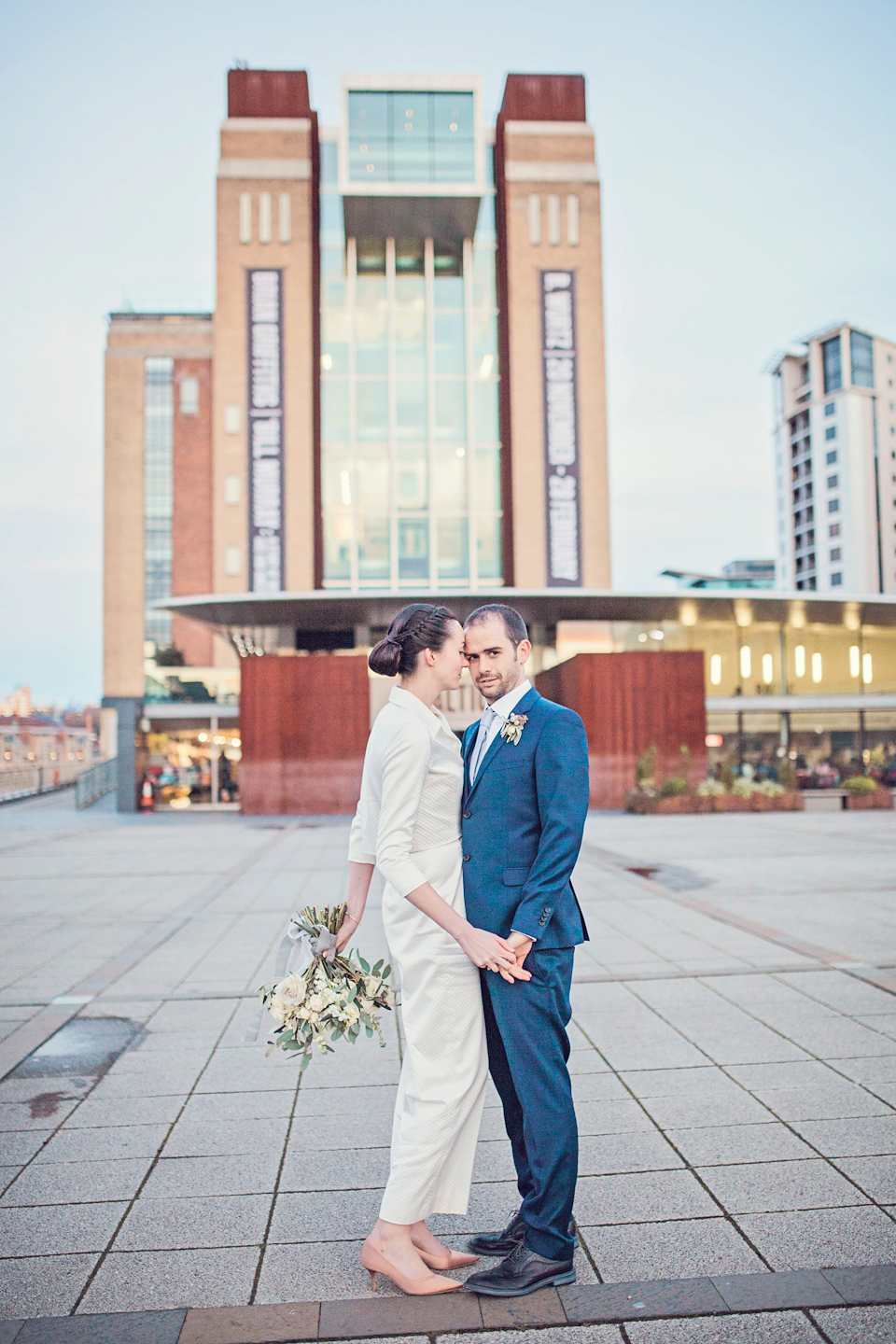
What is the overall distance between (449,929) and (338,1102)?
2.14 m

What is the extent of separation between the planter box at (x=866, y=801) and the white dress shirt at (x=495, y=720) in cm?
2185

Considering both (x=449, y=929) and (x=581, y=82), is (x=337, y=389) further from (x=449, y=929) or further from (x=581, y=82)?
(x=449, y=929)

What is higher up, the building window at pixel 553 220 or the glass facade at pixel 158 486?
the building window at pixel 553 220

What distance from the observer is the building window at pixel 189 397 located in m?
50.0

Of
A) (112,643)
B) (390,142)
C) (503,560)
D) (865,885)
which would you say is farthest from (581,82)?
(865,885)

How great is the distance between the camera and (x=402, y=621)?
278cm

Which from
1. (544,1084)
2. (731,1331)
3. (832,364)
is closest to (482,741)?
(544,1084)

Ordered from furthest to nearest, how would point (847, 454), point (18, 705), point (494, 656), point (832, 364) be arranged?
point (18, 705) < point (832, 364) < point (847, 454) < point (494, 656)

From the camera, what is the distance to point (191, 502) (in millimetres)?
49500

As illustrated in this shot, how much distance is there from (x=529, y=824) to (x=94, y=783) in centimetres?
3066

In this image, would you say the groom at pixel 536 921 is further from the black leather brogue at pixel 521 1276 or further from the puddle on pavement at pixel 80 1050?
the puddle on pavement at pixel 80 1050

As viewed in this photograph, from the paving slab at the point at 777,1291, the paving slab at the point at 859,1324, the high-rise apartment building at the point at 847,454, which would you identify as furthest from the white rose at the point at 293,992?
the high-rise apartment building at the point at 847,454

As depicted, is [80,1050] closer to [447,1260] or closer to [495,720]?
[447,1260]

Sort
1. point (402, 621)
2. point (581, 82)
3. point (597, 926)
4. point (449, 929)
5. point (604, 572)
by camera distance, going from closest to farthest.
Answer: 1. point (449, 929)
2. point (402, 621)
3. point (597, 926)
4. point (604, 572)
5. point (581, 82)
